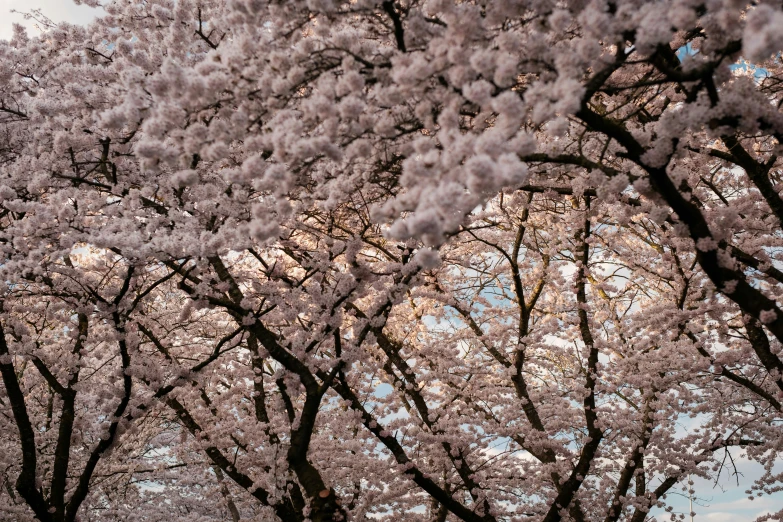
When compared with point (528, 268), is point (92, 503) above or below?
below

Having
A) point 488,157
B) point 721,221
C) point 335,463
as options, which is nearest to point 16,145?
A: point 335,463

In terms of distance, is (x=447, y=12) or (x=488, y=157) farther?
(x=447, y=12)

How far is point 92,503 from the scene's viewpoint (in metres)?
14.7

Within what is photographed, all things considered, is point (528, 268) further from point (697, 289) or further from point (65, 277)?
point (65, 277)

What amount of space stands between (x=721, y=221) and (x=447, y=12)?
11.5 feet

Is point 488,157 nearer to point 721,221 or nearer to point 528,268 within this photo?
point 721,221

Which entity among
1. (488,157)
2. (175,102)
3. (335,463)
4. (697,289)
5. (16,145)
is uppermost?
(16,145)

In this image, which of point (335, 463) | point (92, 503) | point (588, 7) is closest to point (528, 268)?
point (335, 463)

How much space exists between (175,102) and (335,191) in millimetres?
1409

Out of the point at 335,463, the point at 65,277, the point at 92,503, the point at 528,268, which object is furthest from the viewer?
the point at 92,503

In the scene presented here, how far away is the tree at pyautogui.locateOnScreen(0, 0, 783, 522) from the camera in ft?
12.3

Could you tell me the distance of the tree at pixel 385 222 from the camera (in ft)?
12.3

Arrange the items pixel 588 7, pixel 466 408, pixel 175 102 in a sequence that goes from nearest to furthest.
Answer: pixel 588 7 < pixel 175 102 < pixel 466 408

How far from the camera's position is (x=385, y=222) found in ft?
15.0
